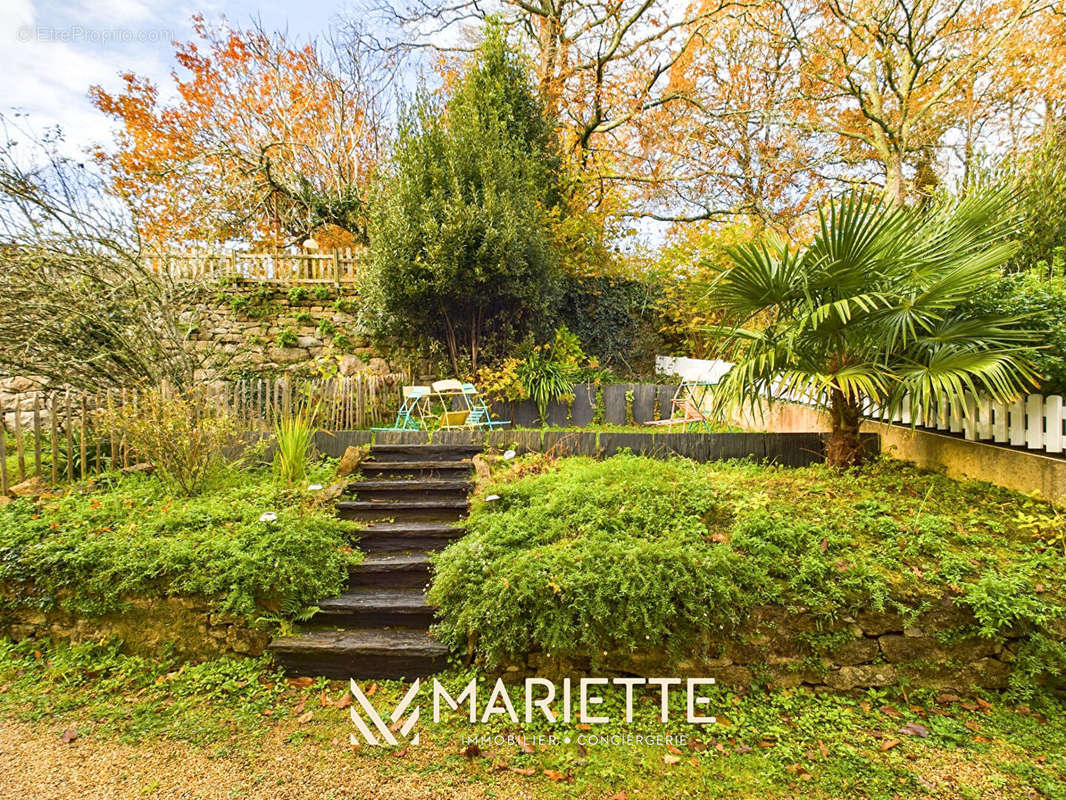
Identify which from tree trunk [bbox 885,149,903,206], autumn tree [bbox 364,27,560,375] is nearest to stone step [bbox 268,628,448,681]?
autumn tree [bbox 364,27,560,375]

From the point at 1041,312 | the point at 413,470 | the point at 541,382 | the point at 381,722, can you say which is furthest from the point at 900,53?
the point at 381,722

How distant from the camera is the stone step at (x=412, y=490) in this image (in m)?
4.68

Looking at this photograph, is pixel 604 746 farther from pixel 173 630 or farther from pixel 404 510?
pixel 173 630

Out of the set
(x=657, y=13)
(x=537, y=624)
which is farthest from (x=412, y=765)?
(x=657, y=13)

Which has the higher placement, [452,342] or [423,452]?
[452,342]

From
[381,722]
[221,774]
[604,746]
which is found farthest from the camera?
[381,722]

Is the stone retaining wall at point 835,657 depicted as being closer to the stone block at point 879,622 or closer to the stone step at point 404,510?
the stone block at point 879,622

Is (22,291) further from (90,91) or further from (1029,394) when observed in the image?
(90,91)

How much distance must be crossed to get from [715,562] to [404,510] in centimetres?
259

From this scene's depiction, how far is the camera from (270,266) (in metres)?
10.4

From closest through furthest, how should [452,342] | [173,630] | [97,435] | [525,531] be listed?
[173,630]
[525,531]
[97,435]
[452,342]

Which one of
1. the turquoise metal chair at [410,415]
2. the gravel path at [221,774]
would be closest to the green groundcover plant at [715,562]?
the gravel path at [221,774]

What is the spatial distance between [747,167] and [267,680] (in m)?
14.2

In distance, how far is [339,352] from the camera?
391 inches
